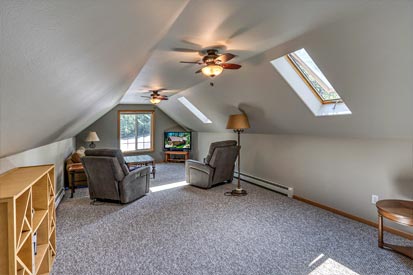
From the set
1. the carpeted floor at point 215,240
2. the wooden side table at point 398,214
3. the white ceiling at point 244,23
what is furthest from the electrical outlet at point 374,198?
the white ceiling at point 244,23

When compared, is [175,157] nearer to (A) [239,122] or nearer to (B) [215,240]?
(A) [239,122]

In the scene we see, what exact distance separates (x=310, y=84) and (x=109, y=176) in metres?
3.57

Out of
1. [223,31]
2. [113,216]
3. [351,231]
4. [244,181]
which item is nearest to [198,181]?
[244,181]

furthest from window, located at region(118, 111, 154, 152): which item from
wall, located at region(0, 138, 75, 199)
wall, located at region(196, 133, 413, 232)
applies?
wall, located at region(196, 133, 413, 232)

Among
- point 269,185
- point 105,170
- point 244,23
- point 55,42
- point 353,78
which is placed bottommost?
point 269,185

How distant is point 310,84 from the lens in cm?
345

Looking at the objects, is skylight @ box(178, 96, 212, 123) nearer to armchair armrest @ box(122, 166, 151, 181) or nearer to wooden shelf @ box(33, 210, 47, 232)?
armchair armrest @ box(122, 166, 151, 181)

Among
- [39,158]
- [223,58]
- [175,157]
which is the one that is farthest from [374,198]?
[175,157]

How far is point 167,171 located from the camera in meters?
7.05

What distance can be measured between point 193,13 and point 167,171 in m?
5.56

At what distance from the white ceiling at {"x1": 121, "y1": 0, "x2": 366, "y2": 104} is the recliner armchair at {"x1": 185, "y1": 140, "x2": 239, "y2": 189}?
85.3 inches

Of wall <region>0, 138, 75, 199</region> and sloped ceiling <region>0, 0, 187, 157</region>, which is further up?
sloped ceiling <region>0, 0, 187, 157</region>

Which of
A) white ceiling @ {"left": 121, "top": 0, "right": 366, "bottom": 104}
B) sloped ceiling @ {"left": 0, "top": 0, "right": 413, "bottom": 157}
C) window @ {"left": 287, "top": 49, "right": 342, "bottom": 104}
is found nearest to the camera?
sloped ceiling @ {"left": 0, "top": 0, "right": 413, "bottom": 157}

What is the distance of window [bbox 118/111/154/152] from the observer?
820cm
